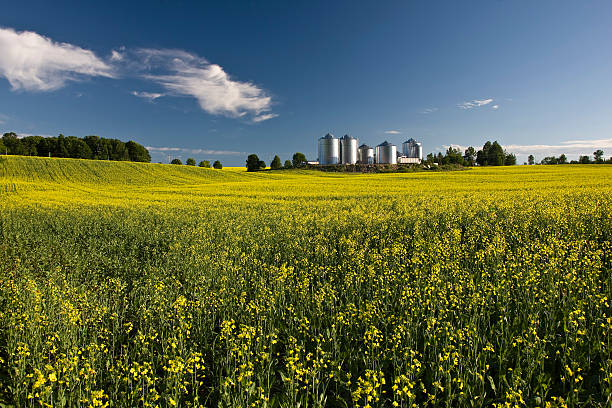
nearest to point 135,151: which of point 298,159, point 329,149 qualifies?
point 298,159

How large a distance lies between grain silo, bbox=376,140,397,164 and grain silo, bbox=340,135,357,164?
9.50 metres

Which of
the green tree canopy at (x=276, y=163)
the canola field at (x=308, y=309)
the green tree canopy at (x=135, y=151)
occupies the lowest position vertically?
the canola field at (x=308, y=309)

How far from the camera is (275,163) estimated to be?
116 meters

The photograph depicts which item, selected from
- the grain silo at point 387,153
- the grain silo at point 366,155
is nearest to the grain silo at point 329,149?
the grain silo at point 366,155

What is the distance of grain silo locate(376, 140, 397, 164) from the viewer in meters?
112

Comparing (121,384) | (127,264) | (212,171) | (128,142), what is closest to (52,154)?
(128,142)

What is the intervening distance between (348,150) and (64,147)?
307 feet

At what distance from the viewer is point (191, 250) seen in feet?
36.9

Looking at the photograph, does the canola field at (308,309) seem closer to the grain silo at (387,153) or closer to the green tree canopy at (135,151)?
the grain silo at (387,153)

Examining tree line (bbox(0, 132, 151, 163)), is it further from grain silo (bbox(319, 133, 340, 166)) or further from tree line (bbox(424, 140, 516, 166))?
tree line (bbox(424, 140, 516, 166))

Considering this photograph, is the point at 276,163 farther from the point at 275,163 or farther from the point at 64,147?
the point at 64,147

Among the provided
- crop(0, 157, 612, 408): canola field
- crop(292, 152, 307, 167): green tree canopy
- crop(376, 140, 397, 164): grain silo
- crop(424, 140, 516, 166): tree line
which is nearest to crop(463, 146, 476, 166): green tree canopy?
crop(424, 140, 516, 166): tree line

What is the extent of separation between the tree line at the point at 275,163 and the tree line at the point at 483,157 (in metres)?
45.7

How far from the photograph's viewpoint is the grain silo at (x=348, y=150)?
111 metres
